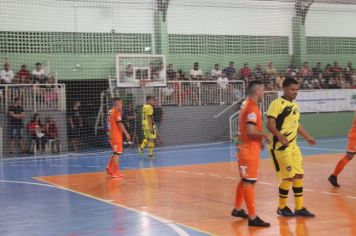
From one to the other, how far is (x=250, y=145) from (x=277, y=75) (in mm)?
21480

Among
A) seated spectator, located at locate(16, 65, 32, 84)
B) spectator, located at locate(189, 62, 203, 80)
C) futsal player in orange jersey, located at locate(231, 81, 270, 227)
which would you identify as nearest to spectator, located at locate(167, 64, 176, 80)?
spectator, located at locate(189, 62, 203, 80)

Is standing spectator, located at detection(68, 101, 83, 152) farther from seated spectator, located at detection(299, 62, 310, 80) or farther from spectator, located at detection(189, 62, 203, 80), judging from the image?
seated spectator, located at detection(299, 62, 310, 80)

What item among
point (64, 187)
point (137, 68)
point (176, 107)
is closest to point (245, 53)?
point (176, 107)

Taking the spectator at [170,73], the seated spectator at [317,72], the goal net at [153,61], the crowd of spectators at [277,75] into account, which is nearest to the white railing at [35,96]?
the goal net at [153,61]

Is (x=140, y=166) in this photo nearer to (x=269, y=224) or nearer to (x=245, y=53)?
(x=269, y=224)

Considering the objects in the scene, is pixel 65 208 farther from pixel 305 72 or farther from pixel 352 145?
pixel 305 72

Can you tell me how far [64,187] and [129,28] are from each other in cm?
1490

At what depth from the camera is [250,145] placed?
823 cm

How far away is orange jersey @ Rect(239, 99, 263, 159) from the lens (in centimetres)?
816

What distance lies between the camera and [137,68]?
23875 millimetres

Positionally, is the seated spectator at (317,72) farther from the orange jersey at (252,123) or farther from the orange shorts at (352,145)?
the orange jersey at (252,123)

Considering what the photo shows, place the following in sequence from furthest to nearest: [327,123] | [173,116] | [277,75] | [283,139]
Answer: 1. [277,75]
2. [327,123]
3. [173,116]
4. [283,139]

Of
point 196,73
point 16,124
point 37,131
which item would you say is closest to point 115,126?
point 37,131

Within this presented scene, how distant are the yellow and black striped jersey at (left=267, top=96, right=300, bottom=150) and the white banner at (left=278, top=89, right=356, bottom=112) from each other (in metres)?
19.0
